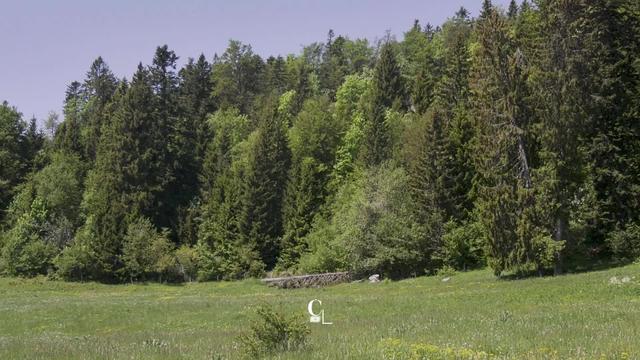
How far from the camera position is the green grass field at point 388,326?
11.4 metres

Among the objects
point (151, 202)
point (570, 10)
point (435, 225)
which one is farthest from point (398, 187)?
point (151, 202)

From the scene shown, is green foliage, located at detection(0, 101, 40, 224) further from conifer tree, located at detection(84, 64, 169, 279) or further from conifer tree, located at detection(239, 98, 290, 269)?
conifer tree, located at detection(239, 98, 290, 269)

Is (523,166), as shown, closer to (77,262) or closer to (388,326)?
(388,326)

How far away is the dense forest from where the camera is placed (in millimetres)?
40500

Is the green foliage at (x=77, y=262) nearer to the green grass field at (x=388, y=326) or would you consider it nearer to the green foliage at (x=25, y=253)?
the green foliage at (x=25, y=253)

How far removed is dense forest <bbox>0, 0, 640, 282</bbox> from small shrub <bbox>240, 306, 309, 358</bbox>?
92.4 ft

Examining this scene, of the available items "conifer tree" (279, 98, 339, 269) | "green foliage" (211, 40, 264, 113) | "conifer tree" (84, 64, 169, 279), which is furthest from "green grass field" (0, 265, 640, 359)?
"green foliage" (211, 40, 264, 113)

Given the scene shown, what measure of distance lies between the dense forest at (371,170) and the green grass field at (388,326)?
19.3 feet

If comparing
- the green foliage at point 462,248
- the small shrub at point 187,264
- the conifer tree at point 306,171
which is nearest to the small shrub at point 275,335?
the green foliage at point 462,248

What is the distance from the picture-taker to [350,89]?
9075 cm

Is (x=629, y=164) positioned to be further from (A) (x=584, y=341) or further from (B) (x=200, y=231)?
(B) (x=200, y=231)

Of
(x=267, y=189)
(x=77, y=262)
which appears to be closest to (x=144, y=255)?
(x=77, y=262)

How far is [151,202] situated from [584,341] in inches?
2798

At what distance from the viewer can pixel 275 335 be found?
12.7 meters
